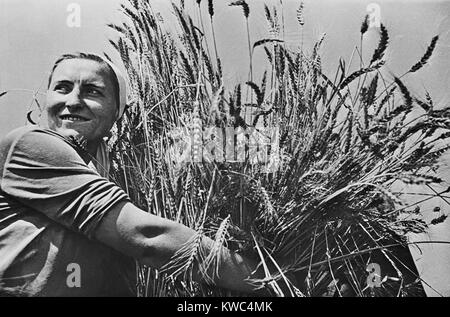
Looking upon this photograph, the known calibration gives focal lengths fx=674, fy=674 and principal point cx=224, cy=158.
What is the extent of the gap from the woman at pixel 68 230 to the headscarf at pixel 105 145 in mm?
60

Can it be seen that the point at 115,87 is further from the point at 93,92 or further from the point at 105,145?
the point at 105,145

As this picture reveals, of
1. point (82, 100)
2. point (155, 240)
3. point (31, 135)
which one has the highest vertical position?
point (82, 100)

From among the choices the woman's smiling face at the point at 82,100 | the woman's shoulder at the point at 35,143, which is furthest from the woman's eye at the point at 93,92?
the woman's shoulder at the point at 35,143

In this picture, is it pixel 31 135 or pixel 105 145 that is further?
pixel 105 145

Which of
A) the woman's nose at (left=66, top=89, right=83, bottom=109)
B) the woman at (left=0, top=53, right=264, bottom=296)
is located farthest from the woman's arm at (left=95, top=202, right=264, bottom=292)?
the woman's nose at (left=66, top=89, right=83, bottom=109)

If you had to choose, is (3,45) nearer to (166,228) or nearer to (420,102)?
(166,228)

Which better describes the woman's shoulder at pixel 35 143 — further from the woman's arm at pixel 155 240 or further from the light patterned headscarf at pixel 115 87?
the woman's arm at pixel 155 240

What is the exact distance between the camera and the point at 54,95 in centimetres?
294

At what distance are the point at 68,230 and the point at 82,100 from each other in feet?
1.87

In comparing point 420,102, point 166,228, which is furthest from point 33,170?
point 420,102

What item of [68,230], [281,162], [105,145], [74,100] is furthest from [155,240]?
[74,100]

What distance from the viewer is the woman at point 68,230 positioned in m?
2.72

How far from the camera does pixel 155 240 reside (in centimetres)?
272

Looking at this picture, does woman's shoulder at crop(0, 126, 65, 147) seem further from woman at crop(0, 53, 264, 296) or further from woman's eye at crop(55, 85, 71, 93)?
woman's eye at crop(55, 85, 71, 93)
